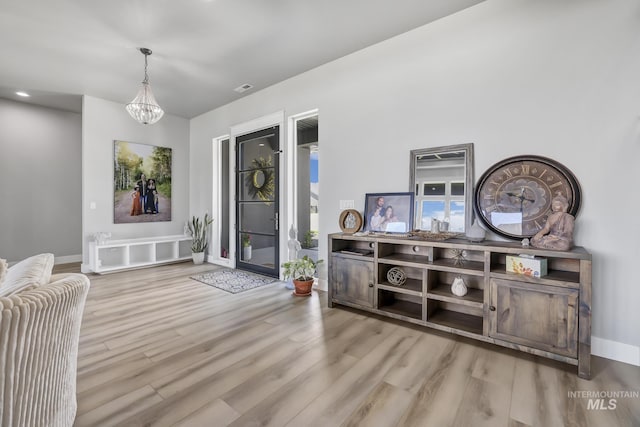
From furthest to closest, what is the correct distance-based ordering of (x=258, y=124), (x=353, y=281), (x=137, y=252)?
1. (x=137, y=252)
2. (x=258, y=124)
3. (x=353, y=281)

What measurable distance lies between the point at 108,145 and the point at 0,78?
1.39 m

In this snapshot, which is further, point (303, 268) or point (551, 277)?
point (303, 268)

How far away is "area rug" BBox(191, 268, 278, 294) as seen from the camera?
3822 mm

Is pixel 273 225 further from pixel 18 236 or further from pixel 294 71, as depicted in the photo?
pixel 18 236

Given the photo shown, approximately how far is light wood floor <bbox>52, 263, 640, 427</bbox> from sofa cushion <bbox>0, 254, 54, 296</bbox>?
79 cm

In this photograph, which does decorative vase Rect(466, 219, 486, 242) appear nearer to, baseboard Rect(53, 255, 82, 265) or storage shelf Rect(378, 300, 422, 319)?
storage shelf Rect(378, 300, 422, 319)

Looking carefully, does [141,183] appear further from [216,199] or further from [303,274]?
[303,274]

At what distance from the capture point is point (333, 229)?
351 cm

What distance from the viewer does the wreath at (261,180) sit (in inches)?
174

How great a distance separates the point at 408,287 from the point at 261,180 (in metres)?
2.83

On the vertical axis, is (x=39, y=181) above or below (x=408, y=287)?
above

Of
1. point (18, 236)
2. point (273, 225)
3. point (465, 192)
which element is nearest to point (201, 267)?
point (273, 225)

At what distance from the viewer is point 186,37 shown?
2.99 meters

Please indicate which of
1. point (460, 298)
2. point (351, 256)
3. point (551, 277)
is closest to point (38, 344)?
point (351, 256)
